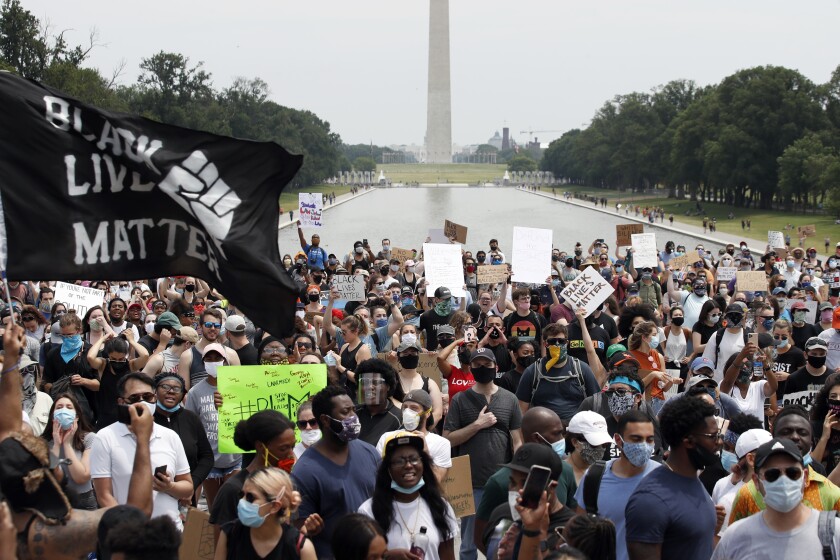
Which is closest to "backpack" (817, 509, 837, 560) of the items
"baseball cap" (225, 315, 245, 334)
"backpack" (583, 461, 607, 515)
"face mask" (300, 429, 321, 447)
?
"backpack" (583, 461, 607, 515)

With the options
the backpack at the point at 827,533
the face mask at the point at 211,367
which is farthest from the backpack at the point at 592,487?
the face mask at the point at 211,367

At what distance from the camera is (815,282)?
644 inches

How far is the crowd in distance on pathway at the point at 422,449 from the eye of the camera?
4.53 m

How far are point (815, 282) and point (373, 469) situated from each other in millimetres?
12272

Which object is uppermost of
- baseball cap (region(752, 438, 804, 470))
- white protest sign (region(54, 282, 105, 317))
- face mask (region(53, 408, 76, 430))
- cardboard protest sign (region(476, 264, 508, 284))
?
baseball cap (region(752, 438, 804, 470))

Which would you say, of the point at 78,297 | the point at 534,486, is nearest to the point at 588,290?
the point at 78,297

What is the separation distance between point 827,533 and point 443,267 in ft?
34.0

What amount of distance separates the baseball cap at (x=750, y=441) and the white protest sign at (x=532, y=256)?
9.23m

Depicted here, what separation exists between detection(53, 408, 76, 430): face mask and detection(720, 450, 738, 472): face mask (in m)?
3.63

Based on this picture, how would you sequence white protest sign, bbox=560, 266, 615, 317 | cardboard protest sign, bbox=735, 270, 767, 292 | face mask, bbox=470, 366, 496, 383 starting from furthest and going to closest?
cardboard protest sign, bbox=735, 270, 767, 292, white protest sign, bbox=560, 266, 615, 317, face mask, bbox=470, 366, 496, 383

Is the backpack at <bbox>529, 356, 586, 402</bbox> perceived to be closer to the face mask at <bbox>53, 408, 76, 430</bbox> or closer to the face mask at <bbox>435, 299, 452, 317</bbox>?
the face mask at <bbox>53, 408, 76, 430</bbox>

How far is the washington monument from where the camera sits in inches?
5344

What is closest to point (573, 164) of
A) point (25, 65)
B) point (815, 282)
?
point (25, 65)

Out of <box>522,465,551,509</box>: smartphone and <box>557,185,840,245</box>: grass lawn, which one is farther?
<box>557,185,840,245</box>: grass lawn
